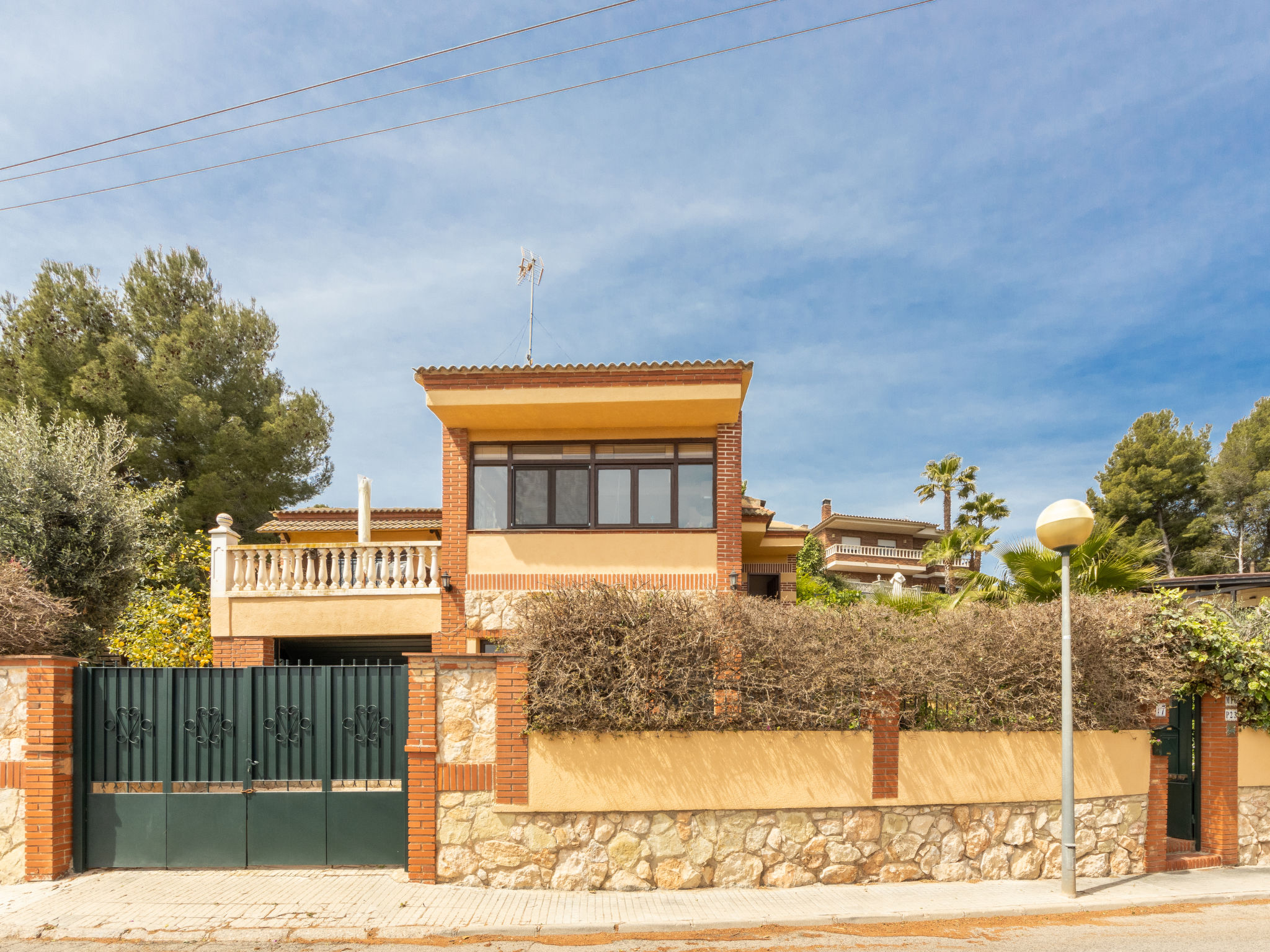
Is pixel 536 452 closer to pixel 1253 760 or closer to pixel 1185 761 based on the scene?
pixel 1185 761

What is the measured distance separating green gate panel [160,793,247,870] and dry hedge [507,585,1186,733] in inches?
126

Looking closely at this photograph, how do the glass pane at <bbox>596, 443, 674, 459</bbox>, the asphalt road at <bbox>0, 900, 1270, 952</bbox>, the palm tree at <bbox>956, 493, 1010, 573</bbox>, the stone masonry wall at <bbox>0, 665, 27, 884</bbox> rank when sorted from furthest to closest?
the palm tree at <bbox>956, 493, 1010, 573</bbox> < the glass pane at <bbox>596, 443, 674, 459</bbox> < the stone masonry wall at <bbox>0, 665, 27, 884</bbox> < the asphalt road at <bbox>0, 900, 1270, 952</bbox>

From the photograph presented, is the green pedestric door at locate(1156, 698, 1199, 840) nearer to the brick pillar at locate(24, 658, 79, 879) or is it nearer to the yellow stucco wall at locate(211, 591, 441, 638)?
the yellow stucco wall at locate(211, 591, 441, 638)

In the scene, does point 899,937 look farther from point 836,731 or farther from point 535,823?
point 535,823

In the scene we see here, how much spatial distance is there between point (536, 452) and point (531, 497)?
2.56ft

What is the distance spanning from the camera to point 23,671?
22.5 feet

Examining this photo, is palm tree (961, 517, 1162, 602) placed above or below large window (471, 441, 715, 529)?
below

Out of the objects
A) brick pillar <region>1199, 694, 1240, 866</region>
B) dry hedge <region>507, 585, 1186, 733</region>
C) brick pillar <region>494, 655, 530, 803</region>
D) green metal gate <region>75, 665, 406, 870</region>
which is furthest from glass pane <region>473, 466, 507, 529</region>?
brick pillar <region>1199, 694, 1240, 866</region>

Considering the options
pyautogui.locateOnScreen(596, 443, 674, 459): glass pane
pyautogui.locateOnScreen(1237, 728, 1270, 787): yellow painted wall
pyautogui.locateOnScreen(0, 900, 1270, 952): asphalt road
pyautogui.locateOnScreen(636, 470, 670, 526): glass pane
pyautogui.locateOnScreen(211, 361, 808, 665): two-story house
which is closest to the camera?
pyautogui.locateOnScreen(0, 900, 1270, 952): asphalt road

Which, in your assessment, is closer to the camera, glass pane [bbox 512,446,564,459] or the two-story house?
the two-story house

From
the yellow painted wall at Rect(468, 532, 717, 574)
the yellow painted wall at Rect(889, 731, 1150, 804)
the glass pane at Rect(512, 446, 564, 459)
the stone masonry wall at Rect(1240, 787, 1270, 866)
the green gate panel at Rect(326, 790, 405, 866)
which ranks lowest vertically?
the stone masonry wall at Rect(1240, 787, 1270, 866)

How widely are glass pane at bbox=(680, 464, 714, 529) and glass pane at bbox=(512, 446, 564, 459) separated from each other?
2146 millimetres

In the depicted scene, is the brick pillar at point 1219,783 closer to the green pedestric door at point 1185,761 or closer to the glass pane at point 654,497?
the green pedestric door at point 1185,761

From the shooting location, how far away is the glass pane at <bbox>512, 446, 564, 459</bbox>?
39.9ft
